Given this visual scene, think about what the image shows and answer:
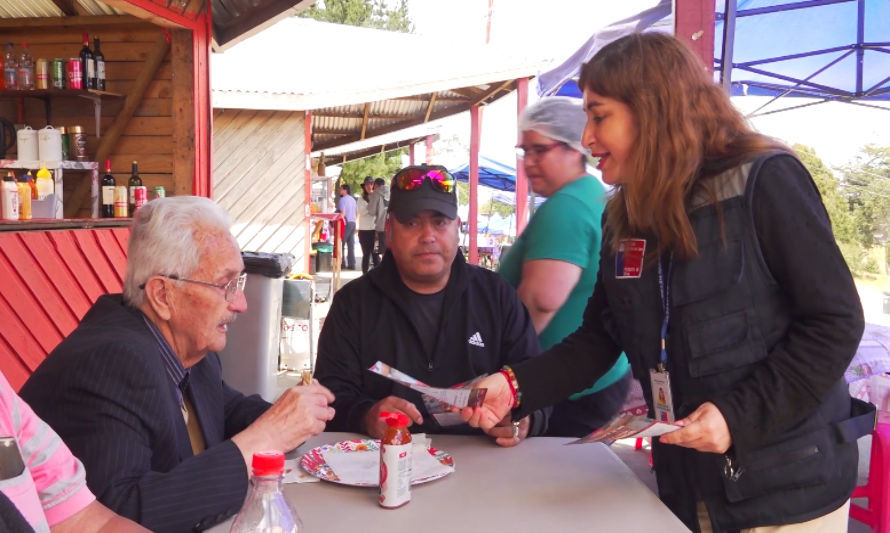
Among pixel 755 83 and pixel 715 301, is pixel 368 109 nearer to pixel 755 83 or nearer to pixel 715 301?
pixel 755 83

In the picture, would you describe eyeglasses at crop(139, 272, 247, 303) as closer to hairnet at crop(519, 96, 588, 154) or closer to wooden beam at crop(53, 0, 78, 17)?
hairnet at crop(519, 96, 588, 154)

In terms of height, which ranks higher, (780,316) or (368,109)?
(368,109)

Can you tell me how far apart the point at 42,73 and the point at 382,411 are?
503 cm

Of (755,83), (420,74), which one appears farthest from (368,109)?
(755,83)

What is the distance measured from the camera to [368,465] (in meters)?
1.96

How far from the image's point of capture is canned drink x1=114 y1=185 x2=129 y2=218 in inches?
232

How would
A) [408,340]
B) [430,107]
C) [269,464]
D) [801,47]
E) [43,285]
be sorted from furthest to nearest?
[430,107], [801,47], [43,285], [408,340], [269,464]

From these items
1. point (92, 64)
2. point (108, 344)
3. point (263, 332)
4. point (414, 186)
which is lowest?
point (263, 332)

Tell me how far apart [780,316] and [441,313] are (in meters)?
1.18

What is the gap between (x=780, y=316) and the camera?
166 centimetres

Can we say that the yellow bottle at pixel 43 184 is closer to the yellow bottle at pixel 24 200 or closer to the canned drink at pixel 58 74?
the yellow bottle at pixel 24 200

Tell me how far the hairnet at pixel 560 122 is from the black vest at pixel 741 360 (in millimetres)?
1227

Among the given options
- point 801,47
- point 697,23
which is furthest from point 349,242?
point 697,23

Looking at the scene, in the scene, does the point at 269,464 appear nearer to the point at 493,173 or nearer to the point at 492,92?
the point at 492,92
